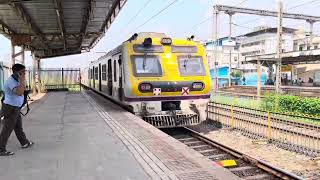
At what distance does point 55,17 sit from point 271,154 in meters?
13.1

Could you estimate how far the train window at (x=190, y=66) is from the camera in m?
12.9

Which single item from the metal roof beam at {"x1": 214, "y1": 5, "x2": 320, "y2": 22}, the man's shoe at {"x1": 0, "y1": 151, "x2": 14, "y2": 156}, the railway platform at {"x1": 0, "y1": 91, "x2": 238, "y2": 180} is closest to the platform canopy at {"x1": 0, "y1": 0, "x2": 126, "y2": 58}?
the railway platform at {"x1": 0, "y1": 91, "x2": 238, "y2": 180}

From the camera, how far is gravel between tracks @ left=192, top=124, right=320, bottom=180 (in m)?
8.71

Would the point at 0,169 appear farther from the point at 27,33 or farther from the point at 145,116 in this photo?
the point at 27,33

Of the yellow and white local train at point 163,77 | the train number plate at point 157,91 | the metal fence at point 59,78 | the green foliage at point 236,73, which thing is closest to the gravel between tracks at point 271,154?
the yellow and white local train at point 163,77

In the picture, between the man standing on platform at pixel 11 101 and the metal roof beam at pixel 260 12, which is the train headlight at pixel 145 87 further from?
the metal roof beam at pixel 260 12

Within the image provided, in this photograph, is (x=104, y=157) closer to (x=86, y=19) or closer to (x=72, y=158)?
(x=72, y=158)

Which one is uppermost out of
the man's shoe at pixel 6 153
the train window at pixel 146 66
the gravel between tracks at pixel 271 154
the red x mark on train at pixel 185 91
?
the train window at pixel 146 66

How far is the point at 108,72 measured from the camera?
55.6 ft

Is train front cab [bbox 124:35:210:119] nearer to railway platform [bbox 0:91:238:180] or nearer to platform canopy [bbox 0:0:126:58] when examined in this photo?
railway platform [bbox 0:91:238:180]

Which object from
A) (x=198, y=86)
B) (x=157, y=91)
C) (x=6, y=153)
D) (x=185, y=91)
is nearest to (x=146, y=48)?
(x=157, y=91)

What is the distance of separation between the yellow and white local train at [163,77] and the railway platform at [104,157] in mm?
2066

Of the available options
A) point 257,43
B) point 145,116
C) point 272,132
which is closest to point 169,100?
point 145,116

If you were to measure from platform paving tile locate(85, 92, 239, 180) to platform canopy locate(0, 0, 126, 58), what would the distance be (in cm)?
610
